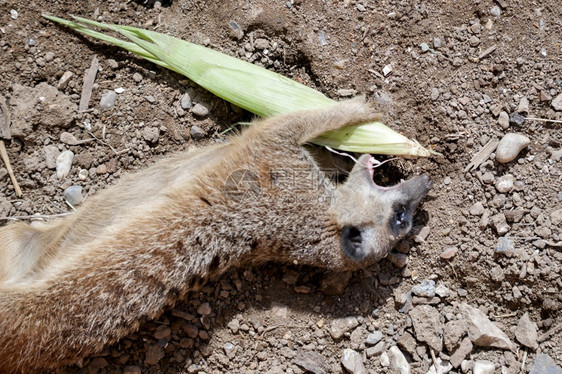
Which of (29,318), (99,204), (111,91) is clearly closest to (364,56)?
(111,91)

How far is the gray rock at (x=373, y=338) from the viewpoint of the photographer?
459 cm

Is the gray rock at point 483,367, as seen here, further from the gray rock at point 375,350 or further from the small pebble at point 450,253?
the small pebble at point 450,253

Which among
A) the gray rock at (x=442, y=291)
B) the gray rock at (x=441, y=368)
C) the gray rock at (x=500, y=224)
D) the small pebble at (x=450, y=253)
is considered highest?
the gray rock at (x=500, y=224)

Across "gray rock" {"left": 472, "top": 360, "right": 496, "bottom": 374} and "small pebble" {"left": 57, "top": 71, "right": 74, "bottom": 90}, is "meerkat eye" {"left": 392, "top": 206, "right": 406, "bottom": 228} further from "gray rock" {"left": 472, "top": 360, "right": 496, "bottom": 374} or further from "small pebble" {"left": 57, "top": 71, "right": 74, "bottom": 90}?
"small pebble" {"left": 57, "top": 71, "right": 74, "bottom": 90}

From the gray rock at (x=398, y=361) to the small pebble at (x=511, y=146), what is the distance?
1.84 m

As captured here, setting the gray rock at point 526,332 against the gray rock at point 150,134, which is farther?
the gray rock at point 150,134

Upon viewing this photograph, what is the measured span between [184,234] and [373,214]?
4.91 feet

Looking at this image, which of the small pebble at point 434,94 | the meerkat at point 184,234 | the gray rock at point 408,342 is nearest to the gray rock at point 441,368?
the gray rock at point 408,342

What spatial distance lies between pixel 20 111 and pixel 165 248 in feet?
6.13

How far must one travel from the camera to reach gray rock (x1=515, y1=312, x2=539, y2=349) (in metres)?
4.52

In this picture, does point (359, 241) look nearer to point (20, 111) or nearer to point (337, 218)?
point (337, 218)

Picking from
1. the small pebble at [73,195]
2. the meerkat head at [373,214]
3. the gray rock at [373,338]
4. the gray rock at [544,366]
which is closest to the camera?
the meerkat head at [373,214]

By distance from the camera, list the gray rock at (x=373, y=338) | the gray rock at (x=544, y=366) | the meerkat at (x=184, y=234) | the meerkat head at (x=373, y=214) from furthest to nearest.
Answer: the gray rock at (x=373, y=338) → the gray rock at (x=544, y=366) → the meerkat head at (x=373, y=214) → the meerkat at (x=184, y=234)

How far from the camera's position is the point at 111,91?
4.79 meters
